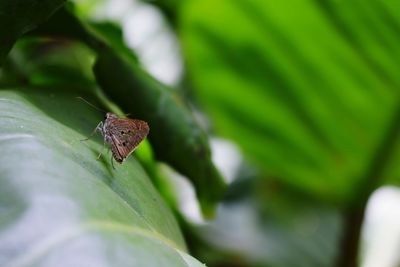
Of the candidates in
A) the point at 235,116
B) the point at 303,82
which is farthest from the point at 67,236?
the point at 235,116

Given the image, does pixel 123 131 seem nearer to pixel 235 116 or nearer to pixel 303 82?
pixel 303 82

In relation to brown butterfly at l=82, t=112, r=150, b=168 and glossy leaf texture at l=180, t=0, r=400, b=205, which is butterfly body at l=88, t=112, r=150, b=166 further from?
glossy leaf texture at l=180, t=0, r=400, b=205

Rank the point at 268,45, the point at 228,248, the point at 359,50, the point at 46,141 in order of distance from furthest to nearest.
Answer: the point at 228,248, the point at 268,45, the point at 359,50, the point at 46,141

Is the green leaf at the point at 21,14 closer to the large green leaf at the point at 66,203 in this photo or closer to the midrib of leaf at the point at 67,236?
the large green leaf at the point at 66,203

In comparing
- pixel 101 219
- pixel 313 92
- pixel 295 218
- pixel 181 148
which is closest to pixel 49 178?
pixel 101 219

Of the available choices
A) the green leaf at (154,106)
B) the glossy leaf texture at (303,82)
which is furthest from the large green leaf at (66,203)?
the glossy leaf texture at (303,82)

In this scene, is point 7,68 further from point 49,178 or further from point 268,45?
point 268,45
